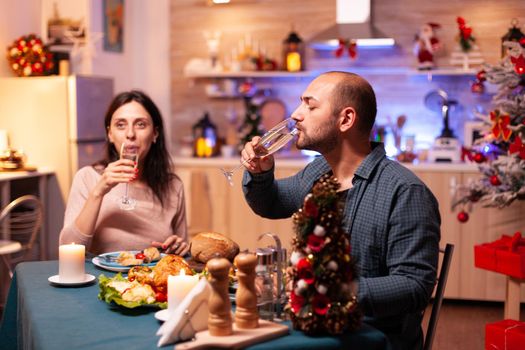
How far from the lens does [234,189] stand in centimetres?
557

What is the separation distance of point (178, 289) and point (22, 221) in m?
3.48

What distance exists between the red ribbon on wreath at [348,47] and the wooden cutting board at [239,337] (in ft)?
13.4

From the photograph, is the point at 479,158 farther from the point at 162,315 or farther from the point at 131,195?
the point at 162,315

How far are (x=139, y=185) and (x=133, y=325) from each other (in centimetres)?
130

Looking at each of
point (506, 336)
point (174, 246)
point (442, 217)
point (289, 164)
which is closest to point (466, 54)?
point (442, 217)

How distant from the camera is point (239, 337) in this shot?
173 cm

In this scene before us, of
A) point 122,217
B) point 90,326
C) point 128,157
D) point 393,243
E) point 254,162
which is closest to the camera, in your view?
point 90,326

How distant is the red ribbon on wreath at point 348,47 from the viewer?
567 cm

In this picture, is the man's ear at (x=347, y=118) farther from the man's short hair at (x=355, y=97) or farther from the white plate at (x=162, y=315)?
the white plate at (x=162, y=315)

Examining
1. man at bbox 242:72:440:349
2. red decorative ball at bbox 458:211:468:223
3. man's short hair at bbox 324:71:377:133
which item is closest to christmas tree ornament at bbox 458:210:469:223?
red decorative ball at bbox 458:211:468:223

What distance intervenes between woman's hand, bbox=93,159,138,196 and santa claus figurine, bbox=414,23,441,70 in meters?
3.31

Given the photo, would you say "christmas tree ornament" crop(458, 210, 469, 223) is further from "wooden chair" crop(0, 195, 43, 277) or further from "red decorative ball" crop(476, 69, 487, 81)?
"wooden chair" crop(0, 195, 43, 277)

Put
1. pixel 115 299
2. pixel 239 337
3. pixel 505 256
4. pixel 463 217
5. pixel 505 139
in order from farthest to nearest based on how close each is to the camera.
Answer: pixel 463 217 → pixel 505 139 → pixel 505 256 → pixel 115 299 → pixel 239 337

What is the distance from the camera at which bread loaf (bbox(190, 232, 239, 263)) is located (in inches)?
95.3
